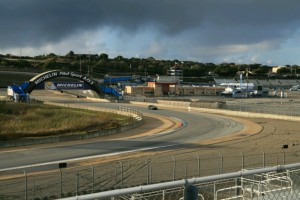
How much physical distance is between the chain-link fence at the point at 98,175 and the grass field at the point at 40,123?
41.8 feet

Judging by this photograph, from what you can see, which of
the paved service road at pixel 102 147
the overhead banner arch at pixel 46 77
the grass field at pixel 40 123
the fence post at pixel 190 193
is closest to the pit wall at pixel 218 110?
the paved service road at pixel 102 147

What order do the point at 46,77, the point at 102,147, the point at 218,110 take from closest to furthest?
the point at 102,147 → the point at 218,110 → the point at 46,77

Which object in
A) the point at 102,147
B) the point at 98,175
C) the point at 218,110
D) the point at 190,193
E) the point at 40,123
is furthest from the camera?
the point at 218,110

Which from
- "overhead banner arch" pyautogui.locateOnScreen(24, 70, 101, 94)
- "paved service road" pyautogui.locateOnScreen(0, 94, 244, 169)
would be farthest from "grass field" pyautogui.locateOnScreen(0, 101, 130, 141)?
"overhead banner arch" pyautogui.locateOnScreen(24, 70, 101, 94)

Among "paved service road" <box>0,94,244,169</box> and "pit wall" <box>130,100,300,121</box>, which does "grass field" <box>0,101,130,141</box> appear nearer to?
"paved service road" <box>0,94,244,169</box>

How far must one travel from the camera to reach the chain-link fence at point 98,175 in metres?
17.3

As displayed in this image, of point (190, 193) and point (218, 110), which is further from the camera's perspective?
point (218, 110)

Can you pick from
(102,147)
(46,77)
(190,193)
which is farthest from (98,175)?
(46,77)

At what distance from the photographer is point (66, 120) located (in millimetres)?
44500

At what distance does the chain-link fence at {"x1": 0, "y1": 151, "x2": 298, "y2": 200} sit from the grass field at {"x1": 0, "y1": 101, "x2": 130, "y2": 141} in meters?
12.7

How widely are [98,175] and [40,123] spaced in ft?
75.8

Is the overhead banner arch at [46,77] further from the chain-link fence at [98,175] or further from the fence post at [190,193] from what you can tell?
the fence post at [190,193]

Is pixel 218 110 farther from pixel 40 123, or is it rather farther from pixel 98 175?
pixel 98 175

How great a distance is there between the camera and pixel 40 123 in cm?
4159
